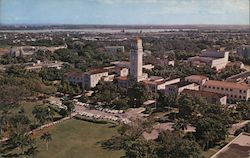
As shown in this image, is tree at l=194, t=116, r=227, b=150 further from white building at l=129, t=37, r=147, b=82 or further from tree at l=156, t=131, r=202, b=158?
white building at l=129, t=37, r=147, b=82

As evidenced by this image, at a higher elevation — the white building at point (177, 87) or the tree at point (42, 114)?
the white building at point (177, 87)

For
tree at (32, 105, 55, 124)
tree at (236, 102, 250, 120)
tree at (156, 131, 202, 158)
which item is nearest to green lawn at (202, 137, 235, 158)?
tree at (156, 131, 202, 158)

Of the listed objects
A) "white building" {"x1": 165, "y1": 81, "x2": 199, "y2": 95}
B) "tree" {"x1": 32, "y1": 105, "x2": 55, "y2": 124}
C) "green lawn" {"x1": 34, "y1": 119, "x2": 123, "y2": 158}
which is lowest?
"green lawn" {"x1": 34, "y1": 119, "x2": 123, "y2": 158}

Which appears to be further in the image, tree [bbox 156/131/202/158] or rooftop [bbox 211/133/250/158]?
rooftop [bbox 211/133/250/158]

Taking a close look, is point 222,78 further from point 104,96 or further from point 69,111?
point 69,111

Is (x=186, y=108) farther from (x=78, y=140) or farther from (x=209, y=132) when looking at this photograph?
Result: (x=78, y=140)

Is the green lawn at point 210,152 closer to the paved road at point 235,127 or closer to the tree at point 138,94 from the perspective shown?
the paved road at point 235,127

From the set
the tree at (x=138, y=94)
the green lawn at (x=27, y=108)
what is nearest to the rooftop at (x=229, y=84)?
the tree at (x=138, y=94)

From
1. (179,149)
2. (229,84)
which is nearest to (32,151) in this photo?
(179,149)

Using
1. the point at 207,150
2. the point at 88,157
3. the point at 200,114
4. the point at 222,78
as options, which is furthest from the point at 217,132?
the point at 222,78
